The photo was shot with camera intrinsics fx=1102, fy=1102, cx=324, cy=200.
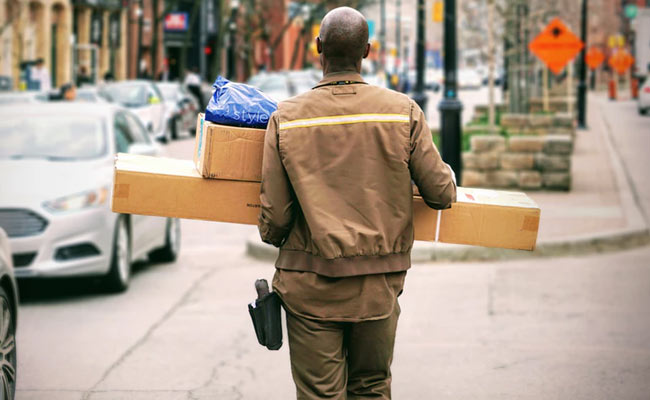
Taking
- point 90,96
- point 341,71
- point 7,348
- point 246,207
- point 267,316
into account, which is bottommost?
point 7,348

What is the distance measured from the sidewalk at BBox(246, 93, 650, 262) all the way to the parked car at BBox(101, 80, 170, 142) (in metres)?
12.0

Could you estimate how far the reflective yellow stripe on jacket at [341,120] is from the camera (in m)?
3.75

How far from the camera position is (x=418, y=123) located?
381 centimetres

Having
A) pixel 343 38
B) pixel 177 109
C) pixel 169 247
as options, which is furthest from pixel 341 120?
pixel 177 109

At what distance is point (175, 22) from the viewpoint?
61875 millimetres

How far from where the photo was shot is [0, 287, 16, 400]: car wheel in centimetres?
496

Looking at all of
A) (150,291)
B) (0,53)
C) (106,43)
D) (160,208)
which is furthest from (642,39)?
(160,208)

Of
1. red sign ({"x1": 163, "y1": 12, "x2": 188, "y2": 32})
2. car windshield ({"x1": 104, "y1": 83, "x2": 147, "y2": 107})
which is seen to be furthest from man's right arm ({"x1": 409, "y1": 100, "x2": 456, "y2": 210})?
red sign ({"x1": 163, "y1": 12, "x2": 188, "y2": 32})

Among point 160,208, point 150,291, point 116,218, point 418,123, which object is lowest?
point 150,291

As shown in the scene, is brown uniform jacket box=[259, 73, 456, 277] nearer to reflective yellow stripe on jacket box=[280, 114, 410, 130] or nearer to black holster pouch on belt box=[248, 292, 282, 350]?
reflective yellow stripe on jacket box=[280, 114, 410, 130]

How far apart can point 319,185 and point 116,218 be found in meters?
5.59

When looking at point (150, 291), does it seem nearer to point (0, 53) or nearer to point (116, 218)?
point (116, 218)

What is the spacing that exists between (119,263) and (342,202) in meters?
5.68

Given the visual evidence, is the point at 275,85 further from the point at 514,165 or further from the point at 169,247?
the point at 169,247
